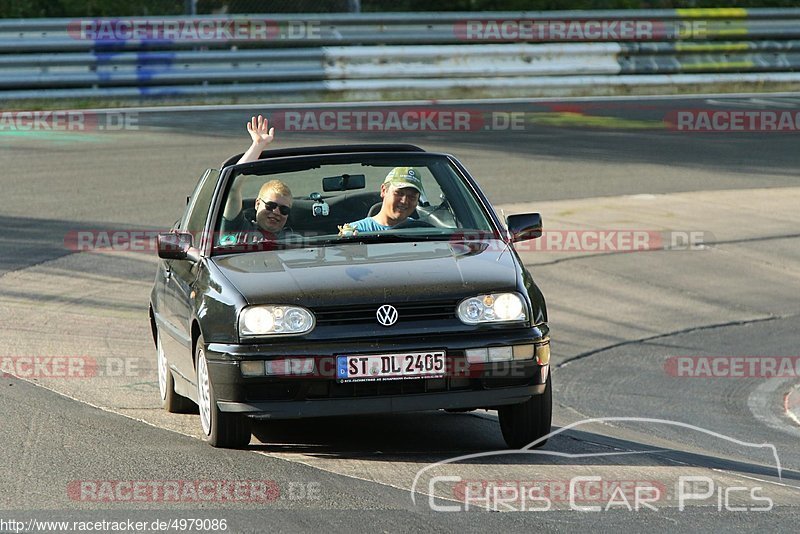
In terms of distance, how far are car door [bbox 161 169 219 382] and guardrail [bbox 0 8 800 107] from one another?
41.4 ft

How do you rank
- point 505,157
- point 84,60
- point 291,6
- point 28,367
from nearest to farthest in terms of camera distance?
point 28,367 < point 505,157 < point 84,60 < point 291,6

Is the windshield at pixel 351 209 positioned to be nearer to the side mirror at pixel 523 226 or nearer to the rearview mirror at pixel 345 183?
the rearview mirror at pixel 345 183

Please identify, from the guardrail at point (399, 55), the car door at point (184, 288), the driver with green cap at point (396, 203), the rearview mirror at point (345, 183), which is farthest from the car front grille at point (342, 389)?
the guardrail at point (399, 55)

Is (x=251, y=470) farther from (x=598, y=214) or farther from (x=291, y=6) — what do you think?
(x=291, y=6)

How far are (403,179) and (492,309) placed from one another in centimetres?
129

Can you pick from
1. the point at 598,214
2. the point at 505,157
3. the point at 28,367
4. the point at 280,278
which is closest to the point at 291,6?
the point at 505,157

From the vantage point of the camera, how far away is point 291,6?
82.6ft

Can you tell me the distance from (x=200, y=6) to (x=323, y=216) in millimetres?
17194

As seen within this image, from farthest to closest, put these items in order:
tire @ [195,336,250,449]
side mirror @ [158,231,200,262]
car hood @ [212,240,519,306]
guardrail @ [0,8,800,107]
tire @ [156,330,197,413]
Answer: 1. guardrail @ [0,8,800,107]
2. tire @ [156,330,197,413]
3. side mirror @ [158,231,200,262]
4. tire @ [195,336,250,449]
5. car hood @ [212,240,519,306]

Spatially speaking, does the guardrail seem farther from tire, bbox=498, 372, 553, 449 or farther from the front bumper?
tire, bbox=498, 372, 553, 449

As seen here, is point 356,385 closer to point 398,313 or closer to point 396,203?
point 398,313

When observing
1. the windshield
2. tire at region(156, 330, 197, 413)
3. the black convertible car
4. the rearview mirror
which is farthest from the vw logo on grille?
tire at region(156, 330, 197, 413)

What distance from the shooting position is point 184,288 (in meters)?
7.46

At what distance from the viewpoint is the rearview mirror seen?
786 cm
